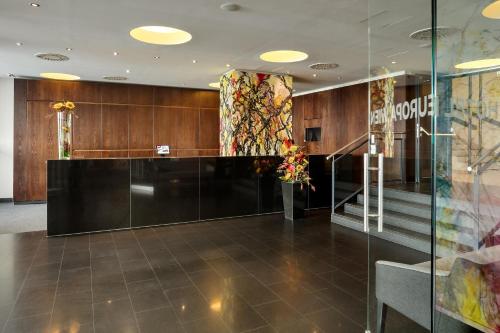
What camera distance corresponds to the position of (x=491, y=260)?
1.68 metres

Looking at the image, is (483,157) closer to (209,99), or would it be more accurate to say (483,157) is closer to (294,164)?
(294,164)

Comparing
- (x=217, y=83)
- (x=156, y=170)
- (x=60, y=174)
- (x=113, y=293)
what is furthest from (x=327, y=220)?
(x=217, y=83)

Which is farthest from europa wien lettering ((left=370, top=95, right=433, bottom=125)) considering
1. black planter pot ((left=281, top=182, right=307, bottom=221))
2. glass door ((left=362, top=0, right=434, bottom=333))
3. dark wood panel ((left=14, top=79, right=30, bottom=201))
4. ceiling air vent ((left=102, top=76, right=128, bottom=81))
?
dark wood panel ((left=14, top=79, right=30, bottom=201))

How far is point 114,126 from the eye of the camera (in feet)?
33.8

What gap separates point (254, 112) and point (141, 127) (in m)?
4.03

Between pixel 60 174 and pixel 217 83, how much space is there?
576cm

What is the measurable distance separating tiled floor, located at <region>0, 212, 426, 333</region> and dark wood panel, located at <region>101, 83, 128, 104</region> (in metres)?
5.47

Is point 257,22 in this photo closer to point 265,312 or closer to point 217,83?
point 265,312

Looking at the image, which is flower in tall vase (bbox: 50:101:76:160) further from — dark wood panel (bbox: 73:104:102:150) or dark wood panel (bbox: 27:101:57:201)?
dark wood panel (bbox: 73:104:102:150)

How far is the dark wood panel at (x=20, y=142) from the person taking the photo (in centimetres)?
941

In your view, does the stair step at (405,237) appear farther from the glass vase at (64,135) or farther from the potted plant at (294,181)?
the glass vase at (64,135)

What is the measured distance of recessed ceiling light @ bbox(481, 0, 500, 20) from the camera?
Result: 172cm

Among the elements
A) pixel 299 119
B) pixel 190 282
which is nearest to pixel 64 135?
pixel 190 282

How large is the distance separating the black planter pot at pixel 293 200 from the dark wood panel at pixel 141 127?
18.0ft
